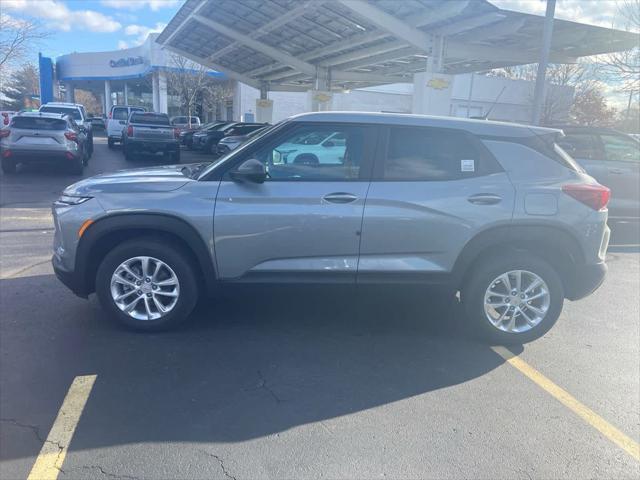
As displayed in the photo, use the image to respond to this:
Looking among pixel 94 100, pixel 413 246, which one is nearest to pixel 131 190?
pixel 413 246

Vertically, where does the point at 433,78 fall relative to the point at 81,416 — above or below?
above

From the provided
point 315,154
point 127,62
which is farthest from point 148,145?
point 127,62

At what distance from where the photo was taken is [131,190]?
4184mm

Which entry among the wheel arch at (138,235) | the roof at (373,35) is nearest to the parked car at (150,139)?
the roof at (373,35)

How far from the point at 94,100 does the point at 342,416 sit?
260 feet

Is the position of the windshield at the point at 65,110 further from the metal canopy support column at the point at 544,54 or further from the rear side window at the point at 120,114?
the metal canopy support column at the point at 544,54

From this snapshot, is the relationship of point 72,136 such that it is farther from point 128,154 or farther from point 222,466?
point 222,466

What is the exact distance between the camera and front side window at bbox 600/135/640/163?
896cm

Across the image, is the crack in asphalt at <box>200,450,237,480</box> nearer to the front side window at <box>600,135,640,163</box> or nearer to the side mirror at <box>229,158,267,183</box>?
the side mirror at <box>229,158,267,183</box>

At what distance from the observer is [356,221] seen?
13.5 feet

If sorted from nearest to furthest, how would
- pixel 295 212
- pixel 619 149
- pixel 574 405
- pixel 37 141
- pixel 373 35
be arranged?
pixel 574 405 < pixel 295 212 < pixel 619 149 < pixel 37 141 < pixel 373 35

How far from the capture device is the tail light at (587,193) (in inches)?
168

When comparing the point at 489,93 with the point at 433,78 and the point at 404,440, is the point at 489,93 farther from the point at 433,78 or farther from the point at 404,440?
the point at 404,440

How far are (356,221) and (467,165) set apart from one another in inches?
41.4
